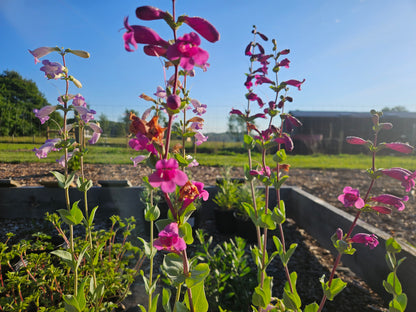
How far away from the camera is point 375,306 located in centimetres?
211

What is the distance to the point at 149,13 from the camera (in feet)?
2.05

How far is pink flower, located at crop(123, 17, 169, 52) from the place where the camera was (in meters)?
0.61

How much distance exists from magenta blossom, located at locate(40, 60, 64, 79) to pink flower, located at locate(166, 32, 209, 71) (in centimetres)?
77

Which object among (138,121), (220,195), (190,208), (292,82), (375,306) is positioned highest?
(292,82)

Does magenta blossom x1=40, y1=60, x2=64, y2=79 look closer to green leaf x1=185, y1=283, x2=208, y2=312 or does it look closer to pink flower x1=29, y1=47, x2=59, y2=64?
pink flower x1=29, y1=47, x2=59, y2=64

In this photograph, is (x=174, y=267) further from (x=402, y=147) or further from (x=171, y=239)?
(x=402, y=147)

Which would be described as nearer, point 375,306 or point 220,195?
point 375,306

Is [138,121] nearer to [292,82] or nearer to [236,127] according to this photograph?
[292,82]

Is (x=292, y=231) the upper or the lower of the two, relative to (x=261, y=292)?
lower

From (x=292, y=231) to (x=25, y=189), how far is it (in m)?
3.71

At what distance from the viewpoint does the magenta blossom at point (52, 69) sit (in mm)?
1115

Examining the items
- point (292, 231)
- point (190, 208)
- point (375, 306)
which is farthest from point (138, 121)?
point (292, 231)

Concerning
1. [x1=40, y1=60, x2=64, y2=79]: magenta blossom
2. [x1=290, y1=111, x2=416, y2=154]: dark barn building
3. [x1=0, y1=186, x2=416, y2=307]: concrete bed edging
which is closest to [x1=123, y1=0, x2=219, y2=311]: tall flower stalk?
[x1=40, y1=60, x2=64, y2=79]: magenta blossom

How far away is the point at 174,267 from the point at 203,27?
678 mm
